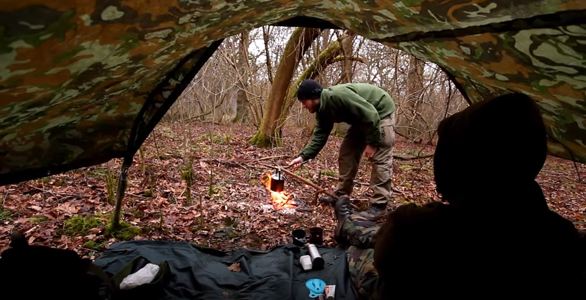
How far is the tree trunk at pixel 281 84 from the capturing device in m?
8.63

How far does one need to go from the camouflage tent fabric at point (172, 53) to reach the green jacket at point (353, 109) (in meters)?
1.23

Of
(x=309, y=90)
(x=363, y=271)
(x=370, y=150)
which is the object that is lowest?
A: (x=363, y=271)

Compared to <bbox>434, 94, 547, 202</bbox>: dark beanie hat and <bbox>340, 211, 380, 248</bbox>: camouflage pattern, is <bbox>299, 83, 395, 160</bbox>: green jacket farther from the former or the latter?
<bbox>434, 94, 547, 202</bbox>: dark beanie hat

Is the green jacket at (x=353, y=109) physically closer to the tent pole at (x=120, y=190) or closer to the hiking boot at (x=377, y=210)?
the hiking boot at (x=377, y=210)

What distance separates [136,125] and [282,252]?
189cm

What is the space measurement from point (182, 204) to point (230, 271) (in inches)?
79.2

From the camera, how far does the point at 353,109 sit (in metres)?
4.34

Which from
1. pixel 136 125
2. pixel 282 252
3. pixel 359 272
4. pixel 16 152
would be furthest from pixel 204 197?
pixel 359 272

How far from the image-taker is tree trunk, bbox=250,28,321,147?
28.3 feet

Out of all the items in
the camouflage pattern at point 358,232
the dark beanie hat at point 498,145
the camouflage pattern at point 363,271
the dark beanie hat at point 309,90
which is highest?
the dark beanie hat at point 309,90

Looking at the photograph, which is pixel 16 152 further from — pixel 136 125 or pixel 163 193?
pixel 163 193

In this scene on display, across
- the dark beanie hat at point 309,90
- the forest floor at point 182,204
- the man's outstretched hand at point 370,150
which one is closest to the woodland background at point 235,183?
the forest floor at point 182,204

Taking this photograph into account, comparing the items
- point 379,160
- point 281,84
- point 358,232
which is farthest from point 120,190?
point 281,84

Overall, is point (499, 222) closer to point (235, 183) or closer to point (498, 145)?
point (498, 145)
